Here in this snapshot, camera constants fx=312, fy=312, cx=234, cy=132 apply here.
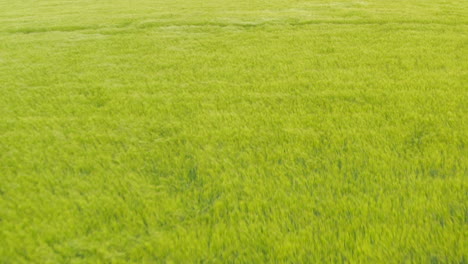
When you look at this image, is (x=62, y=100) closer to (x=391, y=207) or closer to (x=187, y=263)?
(x=187, y=263)

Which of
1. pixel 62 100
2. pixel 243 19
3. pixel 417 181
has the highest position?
pixel 243 19

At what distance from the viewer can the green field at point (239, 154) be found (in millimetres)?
1530

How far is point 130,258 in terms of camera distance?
148cm

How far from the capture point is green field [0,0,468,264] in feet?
5.02

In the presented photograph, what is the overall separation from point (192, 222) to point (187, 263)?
10.1 inches

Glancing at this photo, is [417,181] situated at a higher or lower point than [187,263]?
higher

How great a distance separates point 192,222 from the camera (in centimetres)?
167

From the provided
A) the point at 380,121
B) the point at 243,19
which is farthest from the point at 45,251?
the point at 243,19

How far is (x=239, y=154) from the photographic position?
2.21 m

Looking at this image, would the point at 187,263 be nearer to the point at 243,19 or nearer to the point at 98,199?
the point at 98,199

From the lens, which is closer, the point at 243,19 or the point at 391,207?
the point at 391,207

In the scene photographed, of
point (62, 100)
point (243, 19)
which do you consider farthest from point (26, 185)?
point (243, 19)

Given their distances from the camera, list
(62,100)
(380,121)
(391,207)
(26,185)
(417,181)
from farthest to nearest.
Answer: (62,100)
(380,121)
(26,185)
(417,181)
(391,207)

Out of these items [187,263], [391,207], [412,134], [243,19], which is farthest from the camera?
[243,19]
